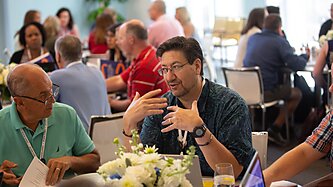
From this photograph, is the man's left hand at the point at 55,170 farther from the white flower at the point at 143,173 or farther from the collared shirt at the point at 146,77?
the collared shirt at the point at 146,77

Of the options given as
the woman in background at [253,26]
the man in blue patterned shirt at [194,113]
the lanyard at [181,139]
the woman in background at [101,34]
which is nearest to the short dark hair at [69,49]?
the man in blue patterned shirt at [194,113]

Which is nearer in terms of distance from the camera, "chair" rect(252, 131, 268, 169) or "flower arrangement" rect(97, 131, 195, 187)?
"flower arrangement" rect(97, 131, 195, 187)

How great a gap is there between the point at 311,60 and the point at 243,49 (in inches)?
36.2

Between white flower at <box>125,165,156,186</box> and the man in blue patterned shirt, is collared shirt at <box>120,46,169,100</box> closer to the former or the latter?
the man in blue patterned shirt

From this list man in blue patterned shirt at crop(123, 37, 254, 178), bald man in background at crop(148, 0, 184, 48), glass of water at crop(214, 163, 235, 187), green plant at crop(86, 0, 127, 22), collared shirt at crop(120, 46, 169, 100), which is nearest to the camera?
glass of water at crop(214, 163, 235, 187)

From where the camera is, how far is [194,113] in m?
2.88

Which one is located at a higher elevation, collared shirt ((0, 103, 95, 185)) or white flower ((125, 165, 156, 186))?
white flower ((125, 165, 156, 186))

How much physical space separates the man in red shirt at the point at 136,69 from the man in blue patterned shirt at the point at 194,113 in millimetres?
1892

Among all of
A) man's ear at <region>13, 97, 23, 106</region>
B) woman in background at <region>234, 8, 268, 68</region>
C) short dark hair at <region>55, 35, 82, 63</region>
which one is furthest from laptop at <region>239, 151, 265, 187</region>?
woman in background at <region>234, 8, 268, 68</region>

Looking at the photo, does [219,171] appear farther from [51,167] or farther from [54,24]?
[54,24]

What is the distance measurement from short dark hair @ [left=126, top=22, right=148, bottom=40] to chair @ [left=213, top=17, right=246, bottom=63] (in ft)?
16.9

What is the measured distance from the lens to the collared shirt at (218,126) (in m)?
3.09

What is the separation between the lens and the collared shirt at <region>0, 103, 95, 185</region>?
123 inches

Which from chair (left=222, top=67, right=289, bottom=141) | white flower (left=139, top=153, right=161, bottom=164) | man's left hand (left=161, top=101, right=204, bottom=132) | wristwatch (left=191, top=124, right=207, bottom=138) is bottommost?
chair (left=222, top=67, right=289, bottom=141)
